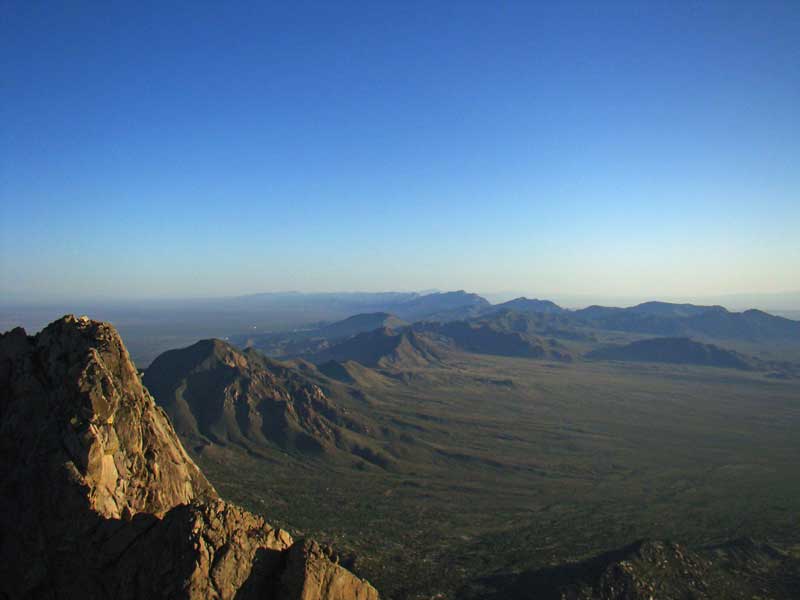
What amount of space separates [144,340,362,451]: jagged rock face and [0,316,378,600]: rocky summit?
2869 inches

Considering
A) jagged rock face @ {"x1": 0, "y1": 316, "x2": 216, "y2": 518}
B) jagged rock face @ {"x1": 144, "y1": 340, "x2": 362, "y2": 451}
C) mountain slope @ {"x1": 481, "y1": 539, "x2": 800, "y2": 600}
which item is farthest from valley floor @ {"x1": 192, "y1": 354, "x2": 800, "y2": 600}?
jagged rock face @ {"x1": 0, "y1": 316, "x2": 216, "y2": 518}

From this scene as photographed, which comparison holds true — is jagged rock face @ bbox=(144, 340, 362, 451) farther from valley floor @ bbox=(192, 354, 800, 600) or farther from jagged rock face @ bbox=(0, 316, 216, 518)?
jagged rock face @ bbox=(0, 316, 216, 518)

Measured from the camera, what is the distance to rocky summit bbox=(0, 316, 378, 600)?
16266 millimetres

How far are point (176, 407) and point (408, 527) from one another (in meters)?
57.9

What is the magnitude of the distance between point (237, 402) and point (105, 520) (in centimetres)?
8927

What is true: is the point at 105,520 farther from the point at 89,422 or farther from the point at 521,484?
the point at 521,484

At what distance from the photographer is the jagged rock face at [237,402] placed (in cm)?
9456

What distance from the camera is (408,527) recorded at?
61.0m

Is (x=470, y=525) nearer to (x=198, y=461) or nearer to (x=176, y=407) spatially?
(x=198, y=461)

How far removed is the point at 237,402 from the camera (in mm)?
102812

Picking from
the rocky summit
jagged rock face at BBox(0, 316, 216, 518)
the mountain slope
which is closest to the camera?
the rocky summit

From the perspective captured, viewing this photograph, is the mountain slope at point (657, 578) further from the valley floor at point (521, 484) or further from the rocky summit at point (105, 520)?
the rocky summit at point (105, 520)

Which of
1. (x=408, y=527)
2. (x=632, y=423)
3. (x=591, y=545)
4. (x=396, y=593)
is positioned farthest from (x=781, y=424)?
(x=396, y=593)

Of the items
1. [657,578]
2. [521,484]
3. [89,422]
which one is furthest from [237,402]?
[89,422]
